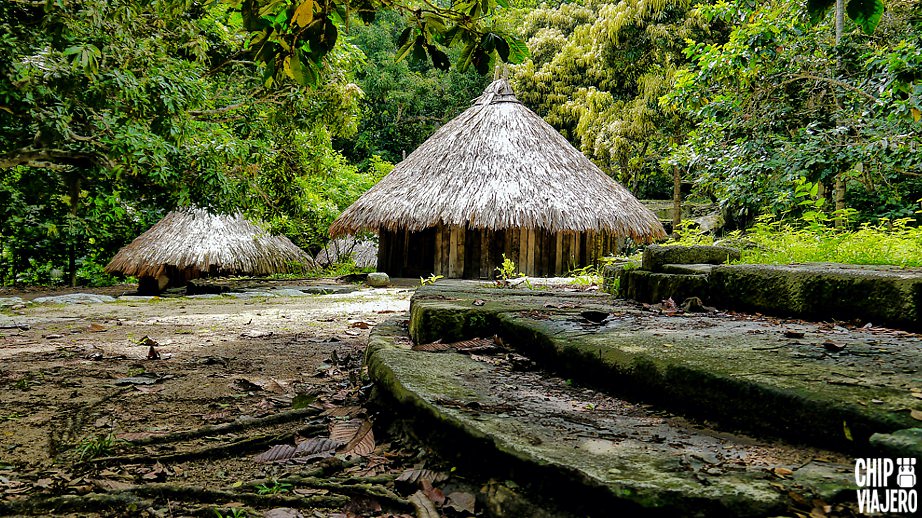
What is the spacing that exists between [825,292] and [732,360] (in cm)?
96

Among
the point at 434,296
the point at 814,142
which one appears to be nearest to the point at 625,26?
the point at 814,142

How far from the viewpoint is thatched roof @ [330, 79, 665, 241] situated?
1078cm

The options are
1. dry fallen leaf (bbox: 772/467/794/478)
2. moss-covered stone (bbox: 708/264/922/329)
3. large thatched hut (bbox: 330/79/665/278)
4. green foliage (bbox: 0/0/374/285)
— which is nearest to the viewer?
dry fallen leaf (bbox: 772/467/794/478)

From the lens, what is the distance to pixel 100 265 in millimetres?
14680

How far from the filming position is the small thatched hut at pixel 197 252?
10781 millimetres

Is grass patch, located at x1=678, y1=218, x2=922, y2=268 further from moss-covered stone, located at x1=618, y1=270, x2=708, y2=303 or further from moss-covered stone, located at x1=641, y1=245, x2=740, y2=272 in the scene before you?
moss-covered stone, located at x1=618, y1=270, x2=708, y2=303

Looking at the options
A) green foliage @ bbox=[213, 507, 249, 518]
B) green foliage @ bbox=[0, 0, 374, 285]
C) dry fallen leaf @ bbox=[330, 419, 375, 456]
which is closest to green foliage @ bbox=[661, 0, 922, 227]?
green foliage @ bbox=[0, 0, 374, 285]

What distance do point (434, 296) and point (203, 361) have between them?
1381mm

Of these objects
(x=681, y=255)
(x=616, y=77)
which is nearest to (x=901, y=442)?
(x=681, y=255)

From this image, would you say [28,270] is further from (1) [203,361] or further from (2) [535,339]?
(2) [535,339]

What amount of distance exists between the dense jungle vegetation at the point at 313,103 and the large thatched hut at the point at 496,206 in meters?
1.96

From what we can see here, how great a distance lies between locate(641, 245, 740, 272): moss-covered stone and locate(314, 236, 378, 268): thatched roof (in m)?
15.5

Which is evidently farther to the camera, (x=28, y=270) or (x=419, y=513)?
(x=28, y=270)

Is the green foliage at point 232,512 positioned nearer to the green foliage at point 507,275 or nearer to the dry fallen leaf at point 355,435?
the dry fallen leaf at point 355,435
